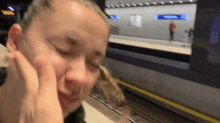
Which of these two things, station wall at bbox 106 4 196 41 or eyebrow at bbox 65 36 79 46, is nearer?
eyebrow at bbox 65 36 79 46

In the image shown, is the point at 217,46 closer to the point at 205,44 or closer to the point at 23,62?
the point at 205,44

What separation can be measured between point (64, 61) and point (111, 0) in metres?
6.55

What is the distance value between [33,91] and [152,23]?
17.3 feet

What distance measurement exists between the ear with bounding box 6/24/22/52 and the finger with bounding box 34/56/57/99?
14cm

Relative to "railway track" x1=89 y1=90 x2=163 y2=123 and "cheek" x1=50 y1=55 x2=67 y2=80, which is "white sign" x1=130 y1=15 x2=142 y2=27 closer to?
"railway track" x1=89 y1=90 x2=163 y2=123

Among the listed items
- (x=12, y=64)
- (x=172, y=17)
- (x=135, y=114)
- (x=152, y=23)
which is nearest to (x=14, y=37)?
(x=12, y=64)

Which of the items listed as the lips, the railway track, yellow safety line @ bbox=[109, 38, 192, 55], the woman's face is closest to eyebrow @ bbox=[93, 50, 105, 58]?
the woman's face

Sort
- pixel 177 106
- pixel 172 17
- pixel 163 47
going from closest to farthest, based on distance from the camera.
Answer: pixel 177 106 < pixel 163 47 < pixel 172 17

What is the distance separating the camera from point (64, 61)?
0.47 metres

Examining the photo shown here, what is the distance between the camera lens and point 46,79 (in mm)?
374

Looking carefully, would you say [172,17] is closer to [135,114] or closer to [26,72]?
[135,114]

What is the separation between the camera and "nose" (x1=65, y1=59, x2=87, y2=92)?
452 mm

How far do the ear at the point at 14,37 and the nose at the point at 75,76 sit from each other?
0.16 metres

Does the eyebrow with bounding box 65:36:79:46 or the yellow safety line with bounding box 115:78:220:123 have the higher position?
the eyebrow with bounding box 65:36:79:46
